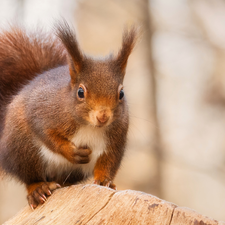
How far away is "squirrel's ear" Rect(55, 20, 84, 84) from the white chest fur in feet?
0.80

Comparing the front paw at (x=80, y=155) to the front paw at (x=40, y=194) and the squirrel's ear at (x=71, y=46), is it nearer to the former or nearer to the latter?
the front paw at (x=40, y=194)

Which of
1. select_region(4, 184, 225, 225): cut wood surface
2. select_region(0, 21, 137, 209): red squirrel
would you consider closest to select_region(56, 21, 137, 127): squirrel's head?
select_region(0, 21, 137, 209): red squirrel

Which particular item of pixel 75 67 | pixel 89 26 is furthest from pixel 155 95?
pixel 75 67

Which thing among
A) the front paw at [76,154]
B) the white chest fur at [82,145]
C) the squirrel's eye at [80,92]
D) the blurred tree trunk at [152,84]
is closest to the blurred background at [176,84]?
the blurred tree trunk at [152,84]

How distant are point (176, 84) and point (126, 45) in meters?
2.12

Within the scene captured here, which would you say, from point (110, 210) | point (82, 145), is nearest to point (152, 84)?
point (82, 145)

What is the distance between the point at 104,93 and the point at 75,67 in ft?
0.72

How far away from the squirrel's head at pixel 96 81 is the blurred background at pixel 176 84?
1.89 metres

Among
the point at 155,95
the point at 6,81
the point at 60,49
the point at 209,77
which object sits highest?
the point at 209,77

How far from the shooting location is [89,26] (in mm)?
3715

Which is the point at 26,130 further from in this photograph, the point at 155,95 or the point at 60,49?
the point at 155,95

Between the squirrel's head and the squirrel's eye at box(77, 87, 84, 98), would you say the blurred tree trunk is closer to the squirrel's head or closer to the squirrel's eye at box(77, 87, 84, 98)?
the squirrel's head

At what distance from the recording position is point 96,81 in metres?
1.43

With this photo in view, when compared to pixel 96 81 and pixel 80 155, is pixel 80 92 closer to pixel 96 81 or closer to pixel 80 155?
pixel 96 81
